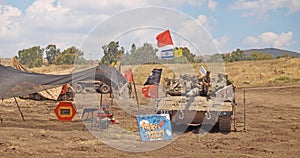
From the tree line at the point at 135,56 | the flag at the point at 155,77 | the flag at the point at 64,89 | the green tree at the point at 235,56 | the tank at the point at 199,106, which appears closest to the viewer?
the tank at the point at 199,106

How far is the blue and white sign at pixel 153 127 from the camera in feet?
36.8

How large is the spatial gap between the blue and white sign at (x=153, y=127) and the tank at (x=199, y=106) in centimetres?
219

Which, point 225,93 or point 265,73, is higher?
point 265,73

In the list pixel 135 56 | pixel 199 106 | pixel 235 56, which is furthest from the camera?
pixel 235 56

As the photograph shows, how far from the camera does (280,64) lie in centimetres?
5288

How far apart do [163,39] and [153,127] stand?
14.2 feet

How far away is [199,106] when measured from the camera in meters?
13.6

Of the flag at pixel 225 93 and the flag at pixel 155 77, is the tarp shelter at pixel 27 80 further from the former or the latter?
the flag at pixel 225 93

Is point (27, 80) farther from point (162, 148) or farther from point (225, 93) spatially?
point (225, 93)

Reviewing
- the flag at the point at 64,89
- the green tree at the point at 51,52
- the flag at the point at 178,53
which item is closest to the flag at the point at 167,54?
the flag at the point at 178,53

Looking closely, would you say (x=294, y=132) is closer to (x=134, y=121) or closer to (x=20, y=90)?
(x=134, y=121)

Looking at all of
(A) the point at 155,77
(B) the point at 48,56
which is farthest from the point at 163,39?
(B) the point at 48,56

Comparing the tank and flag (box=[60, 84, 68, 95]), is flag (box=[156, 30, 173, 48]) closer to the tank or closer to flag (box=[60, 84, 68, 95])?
the tank

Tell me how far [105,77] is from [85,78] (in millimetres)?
962
